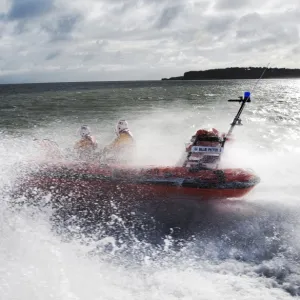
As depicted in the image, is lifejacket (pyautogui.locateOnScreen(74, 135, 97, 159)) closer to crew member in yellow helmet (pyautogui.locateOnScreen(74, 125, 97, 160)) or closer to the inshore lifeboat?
crew member in yellow helmet (pyautogui.locateOnScreen(74, 125, 97, 160))

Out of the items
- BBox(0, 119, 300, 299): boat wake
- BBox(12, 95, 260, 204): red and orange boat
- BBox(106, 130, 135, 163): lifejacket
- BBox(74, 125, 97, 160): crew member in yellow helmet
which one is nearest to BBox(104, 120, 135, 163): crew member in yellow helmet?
BBox(106, 130, 135, 163): lifejacket

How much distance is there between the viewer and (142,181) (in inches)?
385

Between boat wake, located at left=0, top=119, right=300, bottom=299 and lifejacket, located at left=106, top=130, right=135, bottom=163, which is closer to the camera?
boat wake, located at left=0, top=119, right=300, bottom=299

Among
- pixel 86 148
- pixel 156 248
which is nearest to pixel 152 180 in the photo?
pixel 156 248

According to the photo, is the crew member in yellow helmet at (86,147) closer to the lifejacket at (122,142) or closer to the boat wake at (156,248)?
the lifejacket at (122,142)

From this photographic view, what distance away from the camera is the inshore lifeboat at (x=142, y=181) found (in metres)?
9.45

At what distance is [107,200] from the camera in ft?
31.6

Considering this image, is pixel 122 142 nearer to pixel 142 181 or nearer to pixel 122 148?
pixel 122 148

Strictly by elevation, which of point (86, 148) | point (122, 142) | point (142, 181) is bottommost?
point (142, 181)

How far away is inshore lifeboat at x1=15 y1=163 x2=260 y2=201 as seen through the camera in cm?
945

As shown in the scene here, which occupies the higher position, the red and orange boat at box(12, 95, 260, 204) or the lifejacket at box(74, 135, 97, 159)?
the lifejacket at box(74, 135, 97, 159)

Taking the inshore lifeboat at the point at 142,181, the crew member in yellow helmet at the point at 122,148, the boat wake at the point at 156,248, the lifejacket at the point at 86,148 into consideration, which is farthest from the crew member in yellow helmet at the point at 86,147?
the boat wake at the point at 156,248

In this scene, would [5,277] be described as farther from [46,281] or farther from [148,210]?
[148,210]

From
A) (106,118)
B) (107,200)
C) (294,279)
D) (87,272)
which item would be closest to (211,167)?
(107,200)
